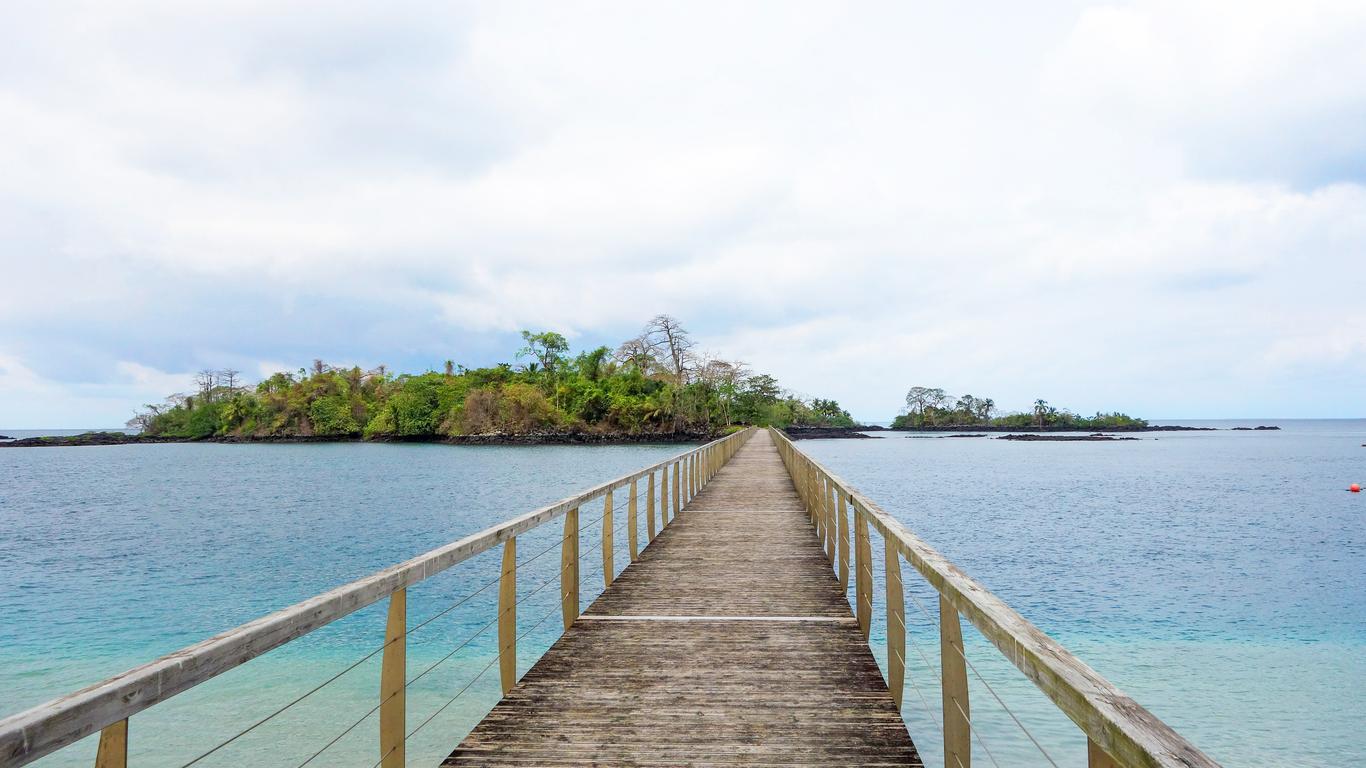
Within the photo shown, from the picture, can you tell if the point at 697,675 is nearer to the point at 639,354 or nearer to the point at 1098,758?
the point at 1098,758

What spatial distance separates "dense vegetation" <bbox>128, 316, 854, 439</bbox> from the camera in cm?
6475

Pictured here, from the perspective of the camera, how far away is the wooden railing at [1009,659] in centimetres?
120

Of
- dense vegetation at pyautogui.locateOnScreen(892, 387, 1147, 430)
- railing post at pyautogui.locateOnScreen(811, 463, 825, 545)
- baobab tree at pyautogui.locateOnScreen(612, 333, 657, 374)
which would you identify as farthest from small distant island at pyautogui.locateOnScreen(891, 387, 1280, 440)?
railing post at pyautogui.locateOnScreen(811, 463, 825, 545)

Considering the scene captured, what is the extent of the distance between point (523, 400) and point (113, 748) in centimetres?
6949

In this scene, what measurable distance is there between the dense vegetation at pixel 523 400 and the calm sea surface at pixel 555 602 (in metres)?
36.0

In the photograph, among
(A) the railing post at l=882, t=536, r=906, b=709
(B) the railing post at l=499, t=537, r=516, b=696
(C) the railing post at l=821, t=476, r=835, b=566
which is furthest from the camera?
(C) the railing post at l=821, t=476, r=835, b=566

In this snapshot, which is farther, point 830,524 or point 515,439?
point 515,439

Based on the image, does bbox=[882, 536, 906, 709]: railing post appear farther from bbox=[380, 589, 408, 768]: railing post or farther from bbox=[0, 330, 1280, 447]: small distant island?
bbox=[0, 330, 1280, 447]: small distant island

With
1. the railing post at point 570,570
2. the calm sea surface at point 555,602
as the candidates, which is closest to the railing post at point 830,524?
the calm sea surface at point 555,602

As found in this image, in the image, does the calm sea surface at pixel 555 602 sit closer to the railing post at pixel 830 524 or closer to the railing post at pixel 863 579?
the railing post at pixel 863 579

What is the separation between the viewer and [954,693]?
234cm

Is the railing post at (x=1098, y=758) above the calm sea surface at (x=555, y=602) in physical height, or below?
above

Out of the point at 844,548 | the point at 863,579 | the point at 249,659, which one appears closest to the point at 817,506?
the point at 844,548

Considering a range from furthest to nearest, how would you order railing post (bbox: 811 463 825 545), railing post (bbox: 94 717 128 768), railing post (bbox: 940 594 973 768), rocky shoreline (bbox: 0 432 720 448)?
rocky shoreline (bbox: 0 432 720 448), railing post (bbox: 811 463 825 545), railing post (bbox: 940 594 973 768), railing post (bbox: 94 717 128 768)
